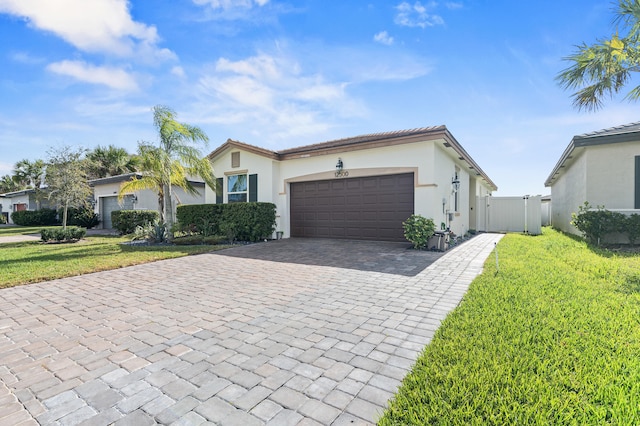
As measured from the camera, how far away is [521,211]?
56.1 ft

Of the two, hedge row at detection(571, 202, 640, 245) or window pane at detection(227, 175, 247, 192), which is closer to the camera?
hedge row at detection(571, 202, 640, 245)

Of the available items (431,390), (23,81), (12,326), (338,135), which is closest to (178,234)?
(23,81)

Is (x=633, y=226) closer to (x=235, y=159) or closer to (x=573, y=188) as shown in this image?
(x=573, y=188)

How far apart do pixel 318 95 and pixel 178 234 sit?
9.53 m

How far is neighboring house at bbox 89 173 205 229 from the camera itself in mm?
19172

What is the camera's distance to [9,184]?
37688mm

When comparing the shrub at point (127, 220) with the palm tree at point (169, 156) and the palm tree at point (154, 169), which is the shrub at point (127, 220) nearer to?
the palm tree at point (154, 169)

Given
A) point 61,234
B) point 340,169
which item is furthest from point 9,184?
point 340,169

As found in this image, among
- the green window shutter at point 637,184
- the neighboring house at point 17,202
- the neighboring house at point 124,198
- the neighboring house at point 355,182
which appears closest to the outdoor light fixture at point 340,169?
the neighboring house at point 355,182

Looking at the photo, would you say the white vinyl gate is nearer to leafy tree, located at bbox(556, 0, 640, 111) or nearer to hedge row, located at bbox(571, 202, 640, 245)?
hedge row, located at bbox(571, 202, 640, 245)

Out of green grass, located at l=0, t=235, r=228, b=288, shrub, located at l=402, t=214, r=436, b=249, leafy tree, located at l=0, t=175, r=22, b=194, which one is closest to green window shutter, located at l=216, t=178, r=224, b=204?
green grass, located at l=0, t=235, r=228, b=288

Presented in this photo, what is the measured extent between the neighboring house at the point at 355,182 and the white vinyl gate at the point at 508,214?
4067 millimetres

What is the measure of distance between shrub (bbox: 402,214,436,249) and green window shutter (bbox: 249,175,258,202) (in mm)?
7173

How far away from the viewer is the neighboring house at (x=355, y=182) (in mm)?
10250
